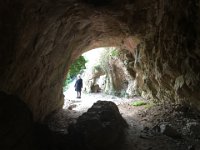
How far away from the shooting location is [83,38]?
10.7 m

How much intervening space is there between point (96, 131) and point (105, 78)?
1524 centimetres

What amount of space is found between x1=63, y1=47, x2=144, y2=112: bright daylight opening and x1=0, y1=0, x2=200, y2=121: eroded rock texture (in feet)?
15.7

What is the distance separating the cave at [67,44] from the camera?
5.04m

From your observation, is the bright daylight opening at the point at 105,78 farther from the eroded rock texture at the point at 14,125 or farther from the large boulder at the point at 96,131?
the eroded rock texture at the point at 14,125

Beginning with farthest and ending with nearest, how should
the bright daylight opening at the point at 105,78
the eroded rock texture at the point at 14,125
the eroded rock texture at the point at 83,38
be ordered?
the bright daylight opening at the point at 105,78
the eroded rock texture at the point at 83,38
the eroded rock texture at the point at 14,125

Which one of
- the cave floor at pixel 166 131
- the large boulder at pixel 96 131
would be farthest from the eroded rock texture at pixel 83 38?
the large boulder at pixel 96 131

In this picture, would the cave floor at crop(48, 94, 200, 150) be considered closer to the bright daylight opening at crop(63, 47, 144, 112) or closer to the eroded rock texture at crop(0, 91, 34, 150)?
the eroded rock texture at crop(0, 91, 34, 150)

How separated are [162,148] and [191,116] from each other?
6.03ft

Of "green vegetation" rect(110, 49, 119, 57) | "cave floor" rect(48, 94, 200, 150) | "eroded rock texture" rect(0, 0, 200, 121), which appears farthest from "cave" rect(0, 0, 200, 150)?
"green vegetation" rect(110, 49, 119, 57)

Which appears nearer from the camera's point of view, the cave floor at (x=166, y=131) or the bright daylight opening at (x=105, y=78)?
the cave floor at (x=166, y=131)

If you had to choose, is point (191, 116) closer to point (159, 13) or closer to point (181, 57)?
point (181, 57)

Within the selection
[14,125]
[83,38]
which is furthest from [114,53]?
[14,125]

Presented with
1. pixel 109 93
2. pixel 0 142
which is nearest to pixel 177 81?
pixel 0 142

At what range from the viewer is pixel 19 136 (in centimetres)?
537
